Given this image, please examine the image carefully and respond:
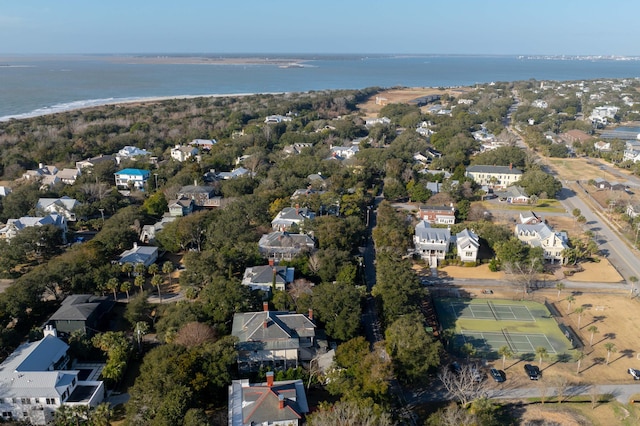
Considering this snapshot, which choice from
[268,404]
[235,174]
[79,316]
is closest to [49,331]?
[79,316]

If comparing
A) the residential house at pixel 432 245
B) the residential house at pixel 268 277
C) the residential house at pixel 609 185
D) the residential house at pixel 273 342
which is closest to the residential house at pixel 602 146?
the residential house at pixel 609 185

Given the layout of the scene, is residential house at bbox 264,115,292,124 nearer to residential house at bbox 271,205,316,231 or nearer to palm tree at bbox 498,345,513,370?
residential house at bbox 271,205,316,231

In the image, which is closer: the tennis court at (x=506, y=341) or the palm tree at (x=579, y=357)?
the palm tree at (x=579, y=357)

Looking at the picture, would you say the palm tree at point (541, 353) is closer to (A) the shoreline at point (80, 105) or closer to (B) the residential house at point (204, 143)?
(B) the residential house at point (204, 143)

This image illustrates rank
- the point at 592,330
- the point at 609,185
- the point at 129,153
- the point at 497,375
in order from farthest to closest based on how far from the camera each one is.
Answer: the point at 129,153
the point at 609,185
the point at 592,330
the point at 497,375

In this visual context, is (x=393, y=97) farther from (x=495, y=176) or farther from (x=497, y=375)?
(x=497, y=375)

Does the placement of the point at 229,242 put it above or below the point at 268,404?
above

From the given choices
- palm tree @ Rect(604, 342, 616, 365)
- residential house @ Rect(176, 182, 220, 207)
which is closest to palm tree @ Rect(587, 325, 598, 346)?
palm tree @ Rect(604, 342, 616, 365)
